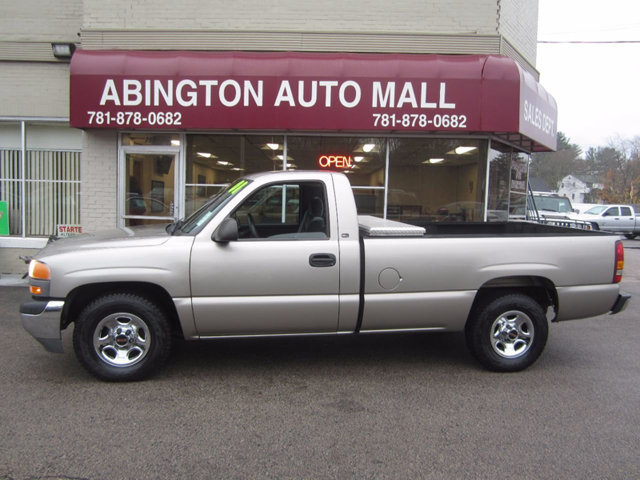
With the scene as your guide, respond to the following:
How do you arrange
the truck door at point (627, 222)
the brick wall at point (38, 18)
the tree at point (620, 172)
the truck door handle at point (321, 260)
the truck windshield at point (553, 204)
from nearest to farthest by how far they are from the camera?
1. the truck door handle at point (321, 260)
2. the brick wall at point (38, 18)
3. the truck windshield at point (553, 204)
4. the truck door at point (627, 222)
5. the tree at point (620, 172)

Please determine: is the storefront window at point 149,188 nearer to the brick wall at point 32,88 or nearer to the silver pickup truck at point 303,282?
the brick wall at point 32,88

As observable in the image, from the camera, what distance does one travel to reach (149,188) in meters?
9.84

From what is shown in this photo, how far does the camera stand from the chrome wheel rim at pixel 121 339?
14.7 feet

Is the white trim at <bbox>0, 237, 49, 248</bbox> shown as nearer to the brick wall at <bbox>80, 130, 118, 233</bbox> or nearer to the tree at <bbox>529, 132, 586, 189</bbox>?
the brick wall at <bbox>80, 130, 118, 233</bbox>

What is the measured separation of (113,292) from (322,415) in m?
2.14

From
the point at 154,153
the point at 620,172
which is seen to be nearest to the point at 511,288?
the point at 154,153

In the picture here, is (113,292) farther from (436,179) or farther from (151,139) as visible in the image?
(436,179)

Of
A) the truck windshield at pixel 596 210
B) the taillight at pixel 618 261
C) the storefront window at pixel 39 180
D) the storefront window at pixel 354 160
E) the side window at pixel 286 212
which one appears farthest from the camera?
the truck windshield at pixel 596 210

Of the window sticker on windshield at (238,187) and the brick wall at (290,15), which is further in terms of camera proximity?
the brick wall at (290,15)

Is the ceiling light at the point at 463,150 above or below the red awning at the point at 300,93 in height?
below

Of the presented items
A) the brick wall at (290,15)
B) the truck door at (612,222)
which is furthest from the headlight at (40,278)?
the truck door at (612,222)

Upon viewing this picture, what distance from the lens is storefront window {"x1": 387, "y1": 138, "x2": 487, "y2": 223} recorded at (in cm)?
977

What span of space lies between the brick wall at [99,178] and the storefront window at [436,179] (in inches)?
205

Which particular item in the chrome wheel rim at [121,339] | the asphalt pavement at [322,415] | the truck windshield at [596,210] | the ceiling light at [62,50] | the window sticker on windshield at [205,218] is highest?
the ceiling light at [62,50]
